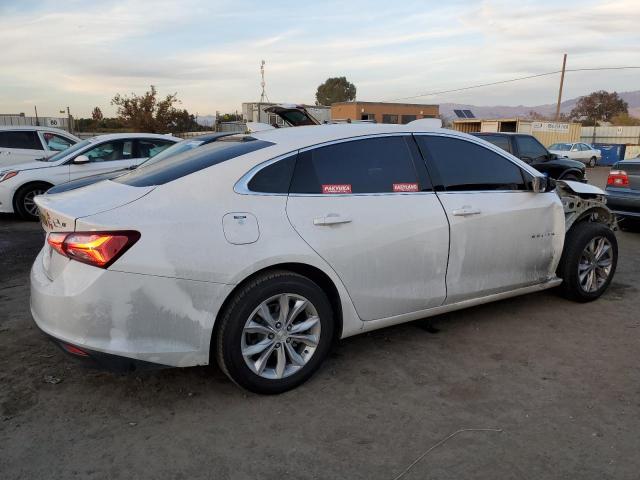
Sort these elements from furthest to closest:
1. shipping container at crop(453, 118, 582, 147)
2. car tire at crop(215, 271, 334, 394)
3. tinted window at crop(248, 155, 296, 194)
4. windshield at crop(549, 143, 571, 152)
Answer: shipping container at crop(453, 118, 582, 147), windshield at crop(549, 143, 571, 152), tinted window at crop(248, 155, 296, 194), car tire at crop(215, 271, 334, 394)

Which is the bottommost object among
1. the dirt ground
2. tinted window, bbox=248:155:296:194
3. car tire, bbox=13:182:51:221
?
the dirt ground

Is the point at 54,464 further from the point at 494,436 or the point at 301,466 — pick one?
the point at 494,436

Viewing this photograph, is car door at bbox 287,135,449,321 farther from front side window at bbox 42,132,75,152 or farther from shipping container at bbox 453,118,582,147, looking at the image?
shipping container at bbox 453,118,582,147

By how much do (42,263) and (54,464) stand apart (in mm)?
1210

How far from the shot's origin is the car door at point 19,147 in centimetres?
1125

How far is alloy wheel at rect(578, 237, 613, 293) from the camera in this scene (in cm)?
484

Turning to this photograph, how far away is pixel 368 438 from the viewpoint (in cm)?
281

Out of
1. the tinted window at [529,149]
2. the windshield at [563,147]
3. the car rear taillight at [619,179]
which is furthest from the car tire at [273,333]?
the windshield at [563,147]

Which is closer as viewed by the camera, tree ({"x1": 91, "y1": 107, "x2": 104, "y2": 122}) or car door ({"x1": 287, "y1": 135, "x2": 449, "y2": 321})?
car door ({"x1": 287, "y1": 135, "x2": 449, "y2": 321})

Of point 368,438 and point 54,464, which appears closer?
point 54,464

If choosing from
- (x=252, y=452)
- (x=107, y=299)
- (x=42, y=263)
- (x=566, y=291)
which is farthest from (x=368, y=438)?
(x=566, y=291)

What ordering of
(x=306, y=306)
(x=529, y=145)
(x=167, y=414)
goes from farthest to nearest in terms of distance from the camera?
1. (x=529, y=145)
2. (x=306, y=306)
3. (x=167, y=414)

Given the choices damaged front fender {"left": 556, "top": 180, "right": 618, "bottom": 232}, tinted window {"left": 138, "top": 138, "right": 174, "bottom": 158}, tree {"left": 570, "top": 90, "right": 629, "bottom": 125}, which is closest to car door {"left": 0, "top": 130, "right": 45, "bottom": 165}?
tinted window {"left": 138, "top": 138, "right": 174, "bottom": 158}

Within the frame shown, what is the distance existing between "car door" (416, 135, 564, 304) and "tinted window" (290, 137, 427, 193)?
0.23 meters
